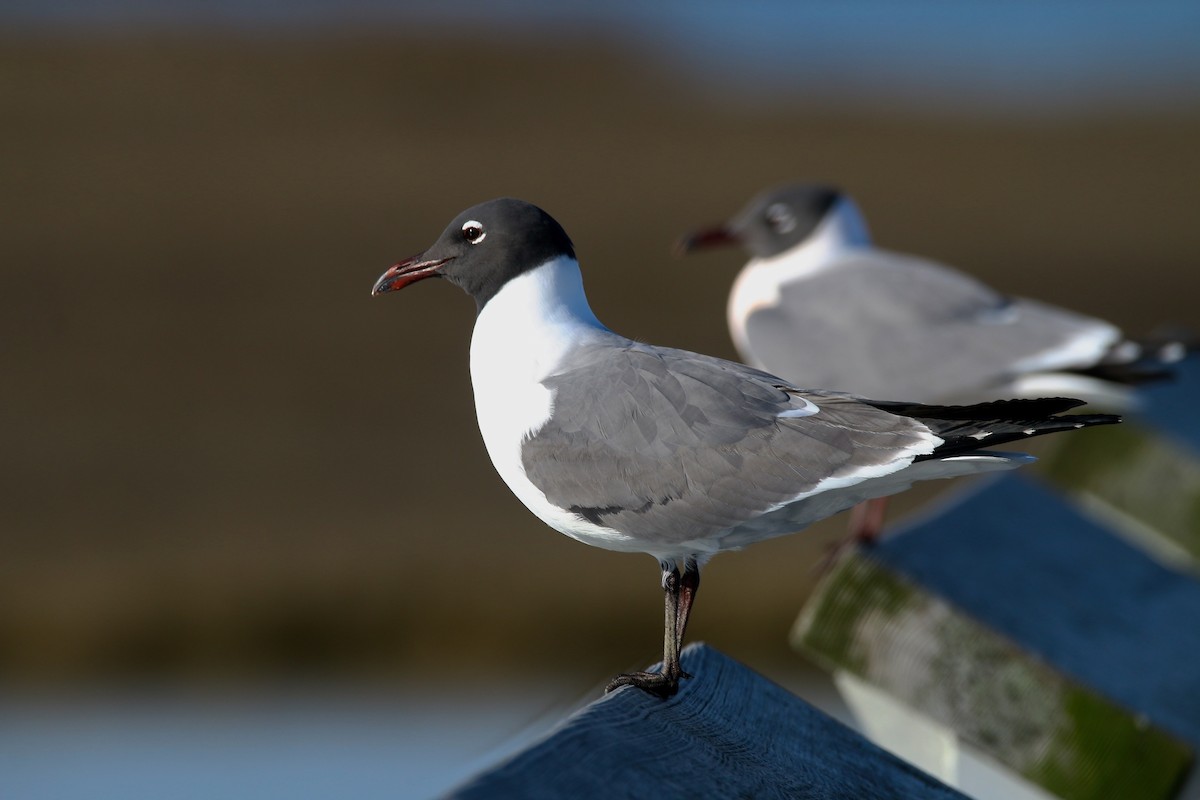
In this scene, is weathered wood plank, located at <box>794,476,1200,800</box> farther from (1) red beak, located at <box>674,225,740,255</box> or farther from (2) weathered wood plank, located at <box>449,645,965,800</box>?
(1) red beak, located at <box>674,225,740,255</box>

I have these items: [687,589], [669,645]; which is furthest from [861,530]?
[669,645]

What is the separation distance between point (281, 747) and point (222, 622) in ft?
4.29

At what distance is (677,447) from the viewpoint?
284 cm

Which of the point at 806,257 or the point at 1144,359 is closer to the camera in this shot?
the point at 1144,359

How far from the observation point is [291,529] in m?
10.4

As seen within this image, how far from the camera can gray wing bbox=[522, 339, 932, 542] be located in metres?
2.79

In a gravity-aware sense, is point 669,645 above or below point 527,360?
below

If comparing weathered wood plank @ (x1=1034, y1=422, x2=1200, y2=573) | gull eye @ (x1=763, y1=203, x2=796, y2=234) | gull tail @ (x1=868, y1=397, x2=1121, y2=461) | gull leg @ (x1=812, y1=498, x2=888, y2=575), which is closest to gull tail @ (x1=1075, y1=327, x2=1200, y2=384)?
weathered wood plank @ (x1=1034, y1=422, x2=1200, y2=573)

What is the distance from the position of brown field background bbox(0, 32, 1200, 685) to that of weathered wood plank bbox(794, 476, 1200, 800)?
5952 mm

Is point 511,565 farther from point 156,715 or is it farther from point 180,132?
point 180,132

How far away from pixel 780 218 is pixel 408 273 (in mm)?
2979

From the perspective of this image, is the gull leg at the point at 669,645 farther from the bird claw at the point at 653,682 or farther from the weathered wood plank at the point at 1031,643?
the weathered wood plank at the point at 1031,643

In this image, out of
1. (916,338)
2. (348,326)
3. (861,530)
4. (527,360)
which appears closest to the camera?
(527,360)

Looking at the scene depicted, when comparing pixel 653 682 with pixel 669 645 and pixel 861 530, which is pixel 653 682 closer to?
pixel 669 645
